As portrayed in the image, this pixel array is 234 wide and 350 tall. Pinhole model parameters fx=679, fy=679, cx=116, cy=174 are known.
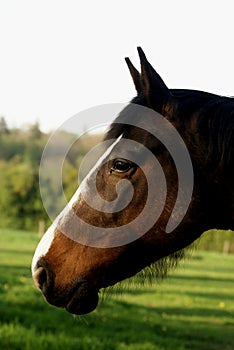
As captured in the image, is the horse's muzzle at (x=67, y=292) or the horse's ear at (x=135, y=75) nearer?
the horse's muzzle at (x=67, y=292)

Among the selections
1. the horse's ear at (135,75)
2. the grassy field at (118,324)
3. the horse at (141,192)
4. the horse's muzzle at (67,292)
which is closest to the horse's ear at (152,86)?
the horse at (141,192)

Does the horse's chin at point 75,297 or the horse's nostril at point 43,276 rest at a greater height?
the horse's nostril at point 43,276

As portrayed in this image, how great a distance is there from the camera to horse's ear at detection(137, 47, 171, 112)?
135 inches

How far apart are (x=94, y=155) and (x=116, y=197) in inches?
14.0

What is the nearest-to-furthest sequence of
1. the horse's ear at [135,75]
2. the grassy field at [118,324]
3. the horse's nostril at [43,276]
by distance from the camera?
the horse's nostril at [43,276]
the horse's ear at [135,75]
the grassy field at [118,324]

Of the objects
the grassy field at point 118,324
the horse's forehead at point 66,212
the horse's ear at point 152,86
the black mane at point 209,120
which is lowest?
the grassy field at point 118,324

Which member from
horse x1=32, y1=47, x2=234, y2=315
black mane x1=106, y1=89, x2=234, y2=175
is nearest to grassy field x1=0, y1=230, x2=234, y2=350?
horse x1=32, y1=47, x2=234, y2=315

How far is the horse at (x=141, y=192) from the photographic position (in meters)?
3.46

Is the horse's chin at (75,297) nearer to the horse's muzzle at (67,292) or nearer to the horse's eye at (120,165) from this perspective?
the horse's muzzle at (67,292)

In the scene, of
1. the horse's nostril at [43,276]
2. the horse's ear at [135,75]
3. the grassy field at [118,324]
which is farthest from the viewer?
the grassy field at [118,324]

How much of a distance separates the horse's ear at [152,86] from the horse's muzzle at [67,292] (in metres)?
0.99

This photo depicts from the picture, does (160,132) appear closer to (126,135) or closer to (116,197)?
(126,135)

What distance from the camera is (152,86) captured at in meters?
3.50

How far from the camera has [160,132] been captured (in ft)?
11.6
